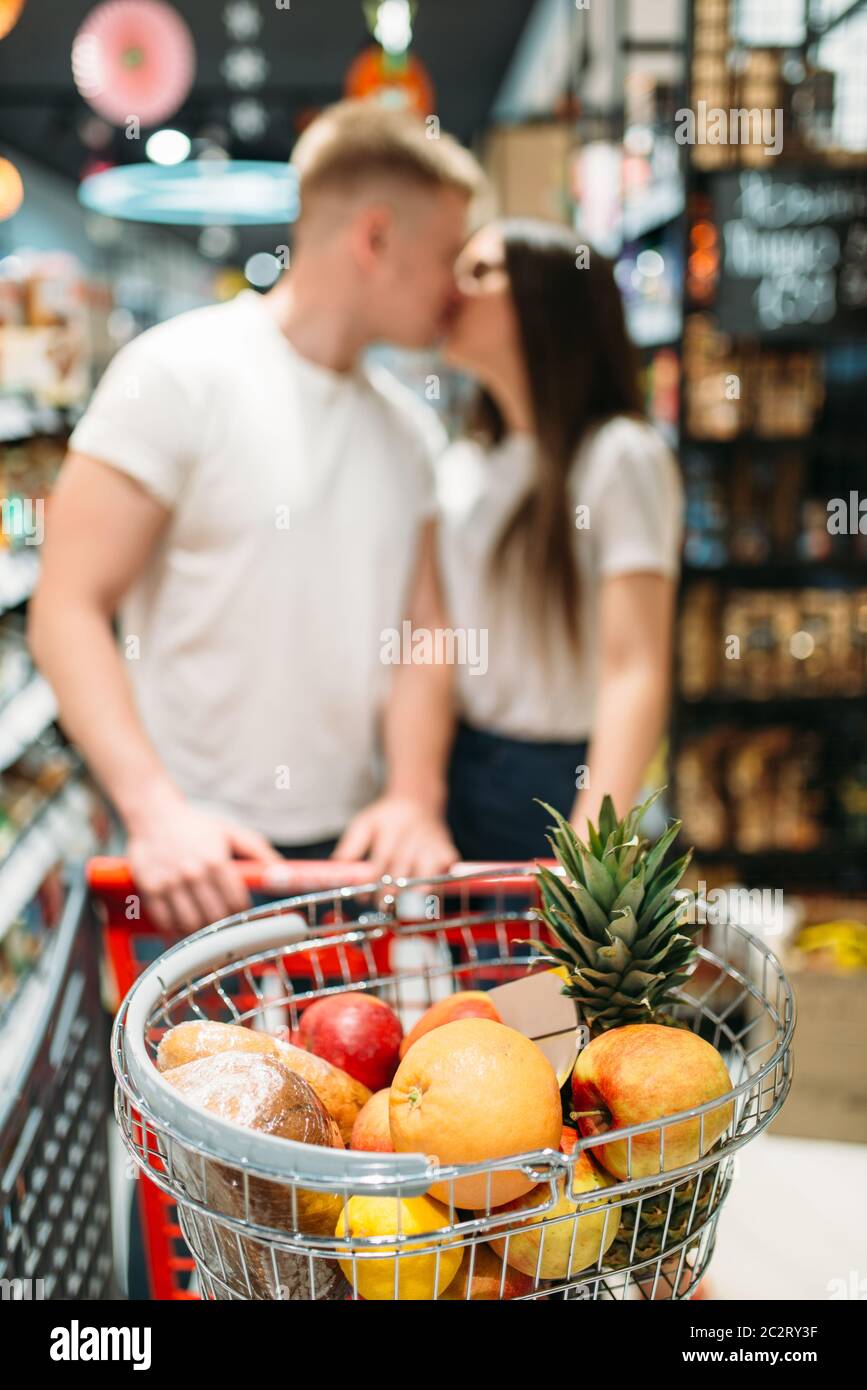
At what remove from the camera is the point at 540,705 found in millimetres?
2312

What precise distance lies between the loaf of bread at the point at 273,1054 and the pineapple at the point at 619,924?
0.20 metres

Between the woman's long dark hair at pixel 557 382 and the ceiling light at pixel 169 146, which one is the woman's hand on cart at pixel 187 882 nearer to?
the woman's long dark hair at pixel 557 382

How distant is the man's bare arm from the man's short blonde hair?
2.20 feet

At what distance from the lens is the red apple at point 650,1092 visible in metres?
0.82

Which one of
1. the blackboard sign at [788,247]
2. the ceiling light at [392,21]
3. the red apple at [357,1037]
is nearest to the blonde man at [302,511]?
the red apple at [357,1037]

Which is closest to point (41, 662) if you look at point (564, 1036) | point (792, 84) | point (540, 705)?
point (540, 705)

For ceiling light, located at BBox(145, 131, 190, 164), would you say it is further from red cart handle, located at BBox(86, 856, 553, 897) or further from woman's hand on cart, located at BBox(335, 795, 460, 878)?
red cart handle, located at BBox(86, 856, 553, 897)

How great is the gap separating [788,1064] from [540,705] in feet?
4.71

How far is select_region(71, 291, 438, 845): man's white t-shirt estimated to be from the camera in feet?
6.72

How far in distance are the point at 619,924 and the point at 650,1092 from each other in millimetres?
130

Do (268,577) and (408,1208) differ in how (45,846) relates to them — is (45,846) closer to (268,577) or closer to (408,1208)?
(268,577)

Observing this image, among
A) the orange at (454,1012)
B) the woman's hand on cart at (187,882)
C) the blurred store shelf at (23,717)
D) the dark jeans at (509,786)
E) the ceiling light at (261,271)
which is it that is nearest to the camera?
the orange at (454,1012)

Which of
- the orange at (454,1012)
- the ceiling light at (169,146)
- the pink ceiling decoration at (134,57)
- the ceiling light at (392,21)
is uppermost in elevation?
the ceiling light at (169,146)
